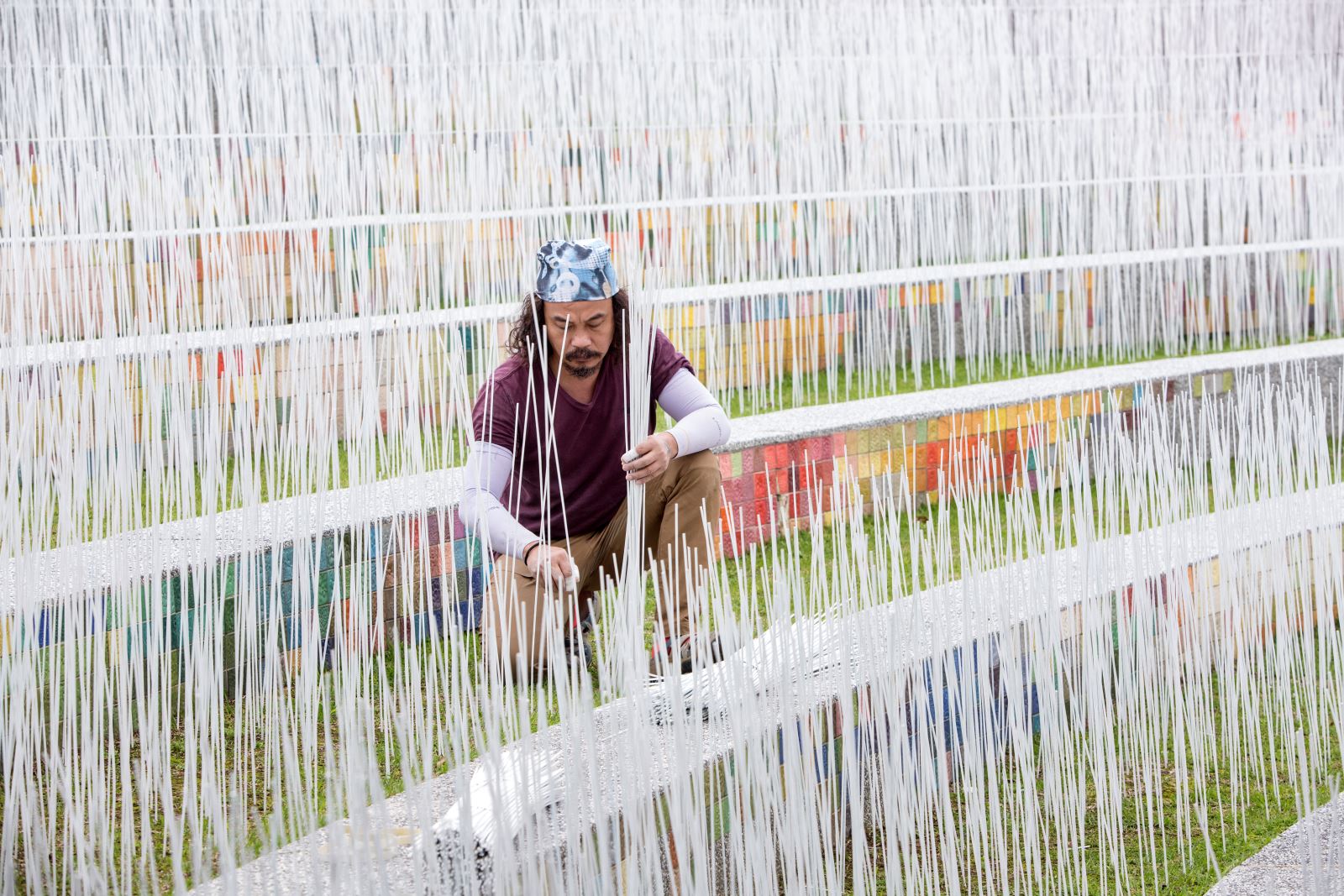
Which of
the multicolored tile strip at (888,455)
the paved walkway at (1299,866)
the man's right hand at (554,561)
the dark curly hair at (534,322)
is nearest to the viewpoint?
the paved walkway at (1299,866)

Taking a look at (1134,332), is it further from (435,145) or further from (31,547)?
(31,547)

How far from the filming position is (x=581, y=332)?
2.32 m

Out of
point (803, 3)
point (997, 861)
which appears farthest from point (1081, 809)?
point (803, 3)

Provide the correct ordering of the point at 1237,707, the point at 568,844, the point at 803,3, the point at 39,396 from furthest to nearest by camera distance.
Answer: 1. the point at 803,3
2. the point at 39,396
3. the point at 1237,707
4. the point at 568,844

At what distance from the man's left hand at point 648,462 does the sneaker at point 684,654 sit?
237 millimetres

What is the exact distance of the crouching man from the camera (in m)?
2.27

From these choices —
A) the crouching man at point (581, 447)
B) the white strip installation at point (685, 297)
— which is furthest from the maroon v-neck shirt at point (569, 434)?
the white strip installation at point (685, 297)

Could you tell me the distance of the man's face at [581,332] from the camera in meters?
2.30

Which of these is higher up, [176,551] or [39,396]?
[39,396]

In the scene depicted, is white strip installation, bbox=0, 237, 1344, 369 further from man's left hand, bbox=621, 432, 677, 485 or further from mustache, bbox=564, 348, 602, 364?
man's left hand, bbox=621, 432, 677, 485

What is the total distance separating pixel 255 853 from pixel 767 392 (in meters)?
2.80

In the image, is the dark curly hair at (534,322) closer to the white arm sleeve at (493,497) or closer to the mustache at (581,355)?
the mustache at (581,355)

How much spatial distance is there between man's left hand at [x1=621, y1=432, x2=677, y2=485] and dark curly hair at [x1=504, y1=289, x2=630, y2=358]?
24 centimetres

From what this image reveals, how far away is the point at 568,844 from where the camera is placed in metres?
1.48
